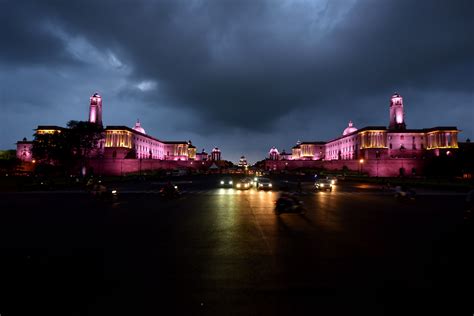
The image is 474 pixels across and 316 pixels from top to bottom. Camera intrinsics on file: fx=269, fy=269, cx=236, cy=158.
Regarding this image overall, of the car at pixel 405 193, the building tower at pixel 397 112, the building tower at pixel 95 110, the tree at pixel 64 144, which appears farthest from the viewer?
the building tower at pixel 397 112

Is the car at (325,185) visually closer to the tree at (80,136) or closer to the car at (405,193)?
the car at (405,193)

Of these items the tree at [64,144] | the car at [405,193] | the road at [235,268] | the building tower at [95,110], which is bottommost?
the road at [235,268]

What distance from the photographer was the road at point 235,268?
17.0 ft

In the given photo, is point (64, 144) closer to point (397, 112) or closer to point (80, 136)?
point (80, 136)

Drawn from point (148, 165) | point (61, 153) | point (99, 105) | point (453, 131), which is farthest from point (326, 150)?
point (61, 153)

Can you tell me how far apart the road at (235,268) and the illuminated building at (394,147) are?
82755mm

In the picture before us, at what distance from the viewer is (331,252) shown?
27.3 feet

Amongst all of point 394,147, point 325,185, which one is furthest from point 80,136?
point 394,147

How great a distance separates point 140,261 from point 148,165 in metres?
94.1

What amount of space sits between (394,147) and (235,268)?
398ft

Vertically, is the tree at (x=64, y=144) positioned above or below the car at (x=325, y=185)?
above

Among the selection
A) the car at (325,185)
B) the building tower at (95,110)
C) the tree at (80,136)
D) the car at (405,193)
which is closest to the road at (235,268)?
the car at (405,193)

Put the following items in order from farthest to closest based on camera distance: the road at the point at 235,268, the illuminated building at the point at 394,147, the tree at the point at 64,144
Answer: the illuminated building at the point at 394,147
the tree at the point at 64,144
the road at the point at 235,268

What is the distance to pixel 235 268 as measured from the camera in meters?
7.02
